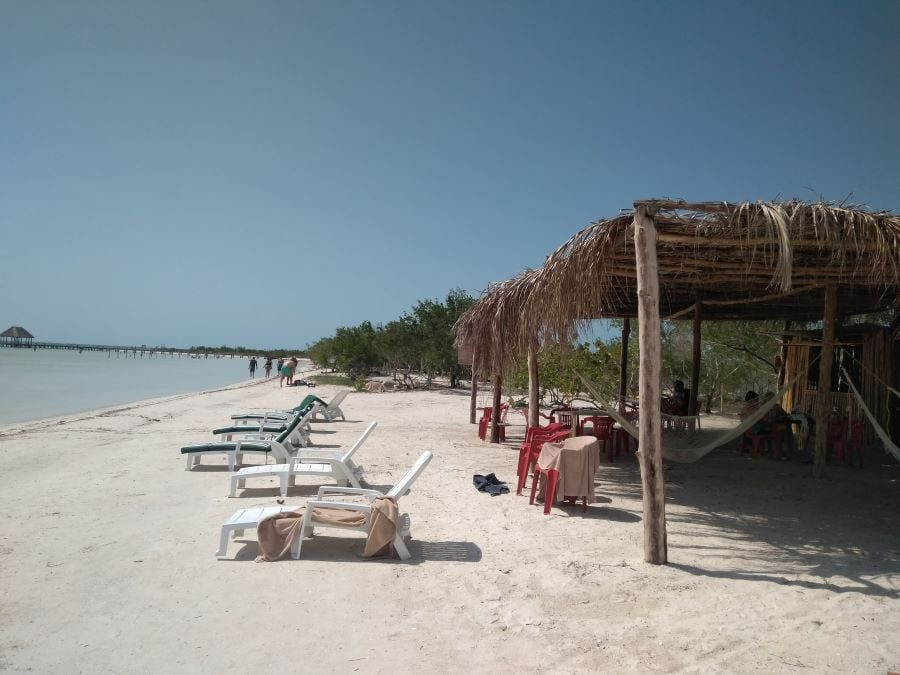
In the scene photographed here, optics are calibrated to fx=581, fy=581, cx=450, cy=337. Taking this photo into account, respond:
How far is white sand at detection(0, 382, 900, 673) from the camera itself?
2.59m

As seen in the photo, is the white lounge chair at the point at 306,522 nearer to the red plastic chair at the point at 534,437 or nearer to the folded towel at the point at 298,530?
the folded towel at the point at 298,530

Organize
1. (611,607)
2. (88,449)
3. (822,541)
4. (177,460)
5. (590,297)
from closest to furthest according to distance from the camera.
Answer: (611,607)
(822,541)
(590,297)
(177,460)
(88,449)

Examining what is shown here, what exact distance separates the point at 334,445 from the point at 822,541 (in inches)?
247

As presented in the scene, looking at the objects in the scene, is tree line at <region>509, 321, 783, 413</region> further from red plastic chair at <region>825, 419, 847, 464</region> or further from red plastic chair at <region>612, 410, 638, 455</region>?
red plastic chair at <region>825, 419, 847, 464</region>

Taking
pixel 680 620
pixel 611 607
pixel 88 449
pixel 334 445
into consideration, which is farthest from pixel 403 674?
pixel 88 449

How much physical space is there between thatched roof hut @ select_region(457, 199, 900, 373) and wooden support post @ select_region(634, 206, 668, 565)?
0.65 metres

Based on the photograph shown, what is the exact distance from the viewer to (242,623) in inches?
113

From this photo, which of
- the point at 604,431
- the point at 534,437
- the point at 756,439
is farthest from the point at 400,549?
the point at 756,439

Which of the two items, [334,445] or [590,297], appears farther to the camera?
[334,445]

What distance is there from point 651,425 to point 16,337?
10523cm

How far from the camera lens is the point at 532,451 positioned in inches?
225


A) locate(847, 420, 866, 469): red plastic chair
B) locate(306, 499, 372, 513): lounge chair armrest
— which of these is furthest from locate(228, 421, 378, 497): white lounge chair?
locate(847, 420, 866, 469): red plastic chair

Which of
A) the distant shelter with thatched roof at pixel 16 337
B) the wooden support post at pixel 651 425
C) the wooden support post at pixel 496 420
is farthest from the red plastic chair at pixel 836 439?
the distant shelter with thatched roof at pixel 16 337

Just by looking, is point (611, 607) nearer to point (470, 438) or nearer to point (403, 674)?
point (403, 674)
